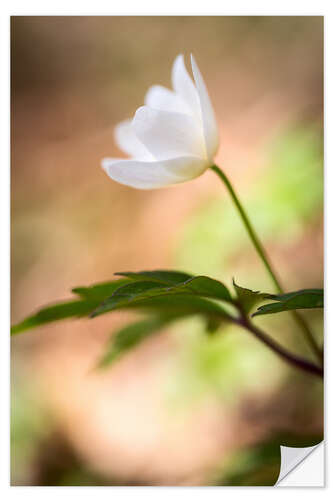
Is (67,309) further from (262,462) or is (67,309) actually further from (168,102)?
(262,462)

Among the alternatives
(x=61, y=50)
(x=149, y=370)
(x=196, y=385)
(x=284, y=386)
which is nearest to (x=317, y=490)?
(x=284, y=386)

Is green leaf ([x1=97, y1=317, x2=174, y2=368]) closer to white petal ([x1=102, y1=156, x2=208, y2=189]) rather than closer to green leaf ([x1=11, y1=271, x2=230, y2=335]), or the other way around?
green leaf ([x1=11, y1=271, x2=230, y2=335])

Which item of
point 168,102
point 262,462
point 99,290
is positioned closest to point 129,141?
point 168,102

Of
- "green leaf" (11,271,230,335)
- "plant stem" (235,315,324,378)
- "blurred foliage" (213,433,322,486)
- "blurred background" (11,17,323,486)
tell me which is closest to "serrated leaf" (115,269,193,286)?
"green leaf" (11,271,230,335)

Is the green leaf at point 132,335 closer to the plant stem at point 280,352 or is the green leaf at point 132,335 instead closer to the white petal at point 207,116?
the plant stem at point 280,352

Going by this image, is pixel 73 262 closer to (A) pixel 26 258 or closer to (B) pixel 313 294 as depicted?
(A) pixel 26 258

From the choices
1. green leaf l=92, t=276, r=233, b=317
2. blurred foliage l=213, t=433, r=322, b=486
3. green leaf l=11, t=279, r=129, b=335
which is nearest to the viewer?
green leaf l=92, t=276, r=233, b=317
